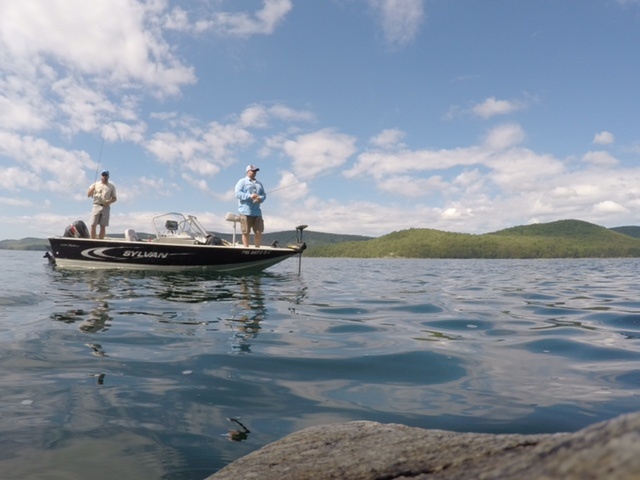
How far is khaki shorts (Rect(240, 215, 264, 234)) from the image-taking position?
1532 cm

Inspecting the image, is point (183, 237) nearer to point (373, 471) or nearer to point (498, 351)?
point (498, 351)

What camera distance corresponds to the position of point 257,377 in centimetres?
371

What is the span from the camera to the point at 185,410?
9.79 feet

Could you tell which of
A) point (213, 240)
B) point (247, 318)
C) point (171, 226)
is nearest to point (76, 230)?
point (171, 226)

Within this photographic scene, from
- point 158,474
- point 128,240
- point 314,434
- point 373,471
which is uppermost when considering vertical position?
point 128,240

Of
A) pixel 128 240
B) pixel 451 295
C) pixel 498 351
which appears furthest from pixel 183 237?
pixel 498 351

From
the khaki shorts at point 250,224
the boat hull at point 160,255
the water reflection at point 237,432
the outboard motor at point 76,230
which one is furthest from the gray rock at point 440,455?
the outboard motor at point 76,230

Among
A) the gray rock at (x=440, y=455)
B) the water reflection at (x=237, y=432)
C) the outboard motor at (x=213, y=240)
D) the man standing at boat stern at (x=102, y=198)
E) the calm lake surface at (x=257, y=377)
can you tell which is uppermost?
the man standing at boat stern at (x=102, y=198)

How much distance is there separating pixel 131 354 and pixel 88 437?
6.23 ft

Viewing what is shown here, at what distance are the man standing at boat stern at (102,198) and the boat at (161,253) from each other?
34.6 inches

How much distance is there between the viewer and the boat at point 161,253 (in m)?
15.9

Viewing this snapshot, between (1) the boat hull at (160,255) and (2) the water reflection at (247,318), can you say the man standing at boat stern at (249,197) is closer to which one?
(1) the boat hull at (160,255)

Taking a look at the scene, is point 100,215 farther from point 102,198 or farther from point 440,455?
point 440,455

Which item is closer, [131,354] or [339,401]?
[339,401]
